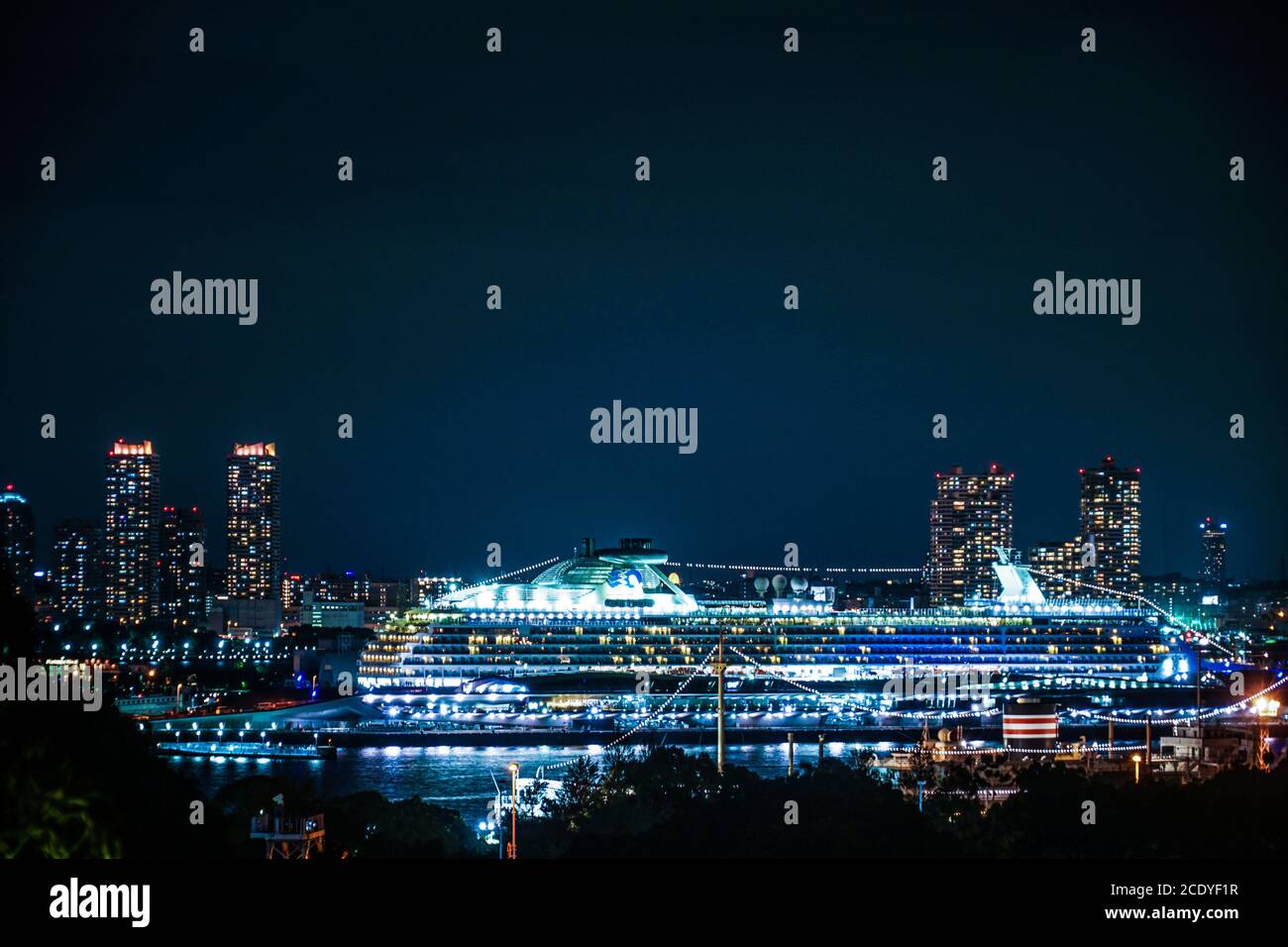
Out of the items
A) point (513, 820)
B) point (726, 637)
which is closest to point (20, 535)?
point (726, 637)

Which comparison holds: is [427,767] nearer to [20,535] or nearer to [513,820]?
[513,820]
